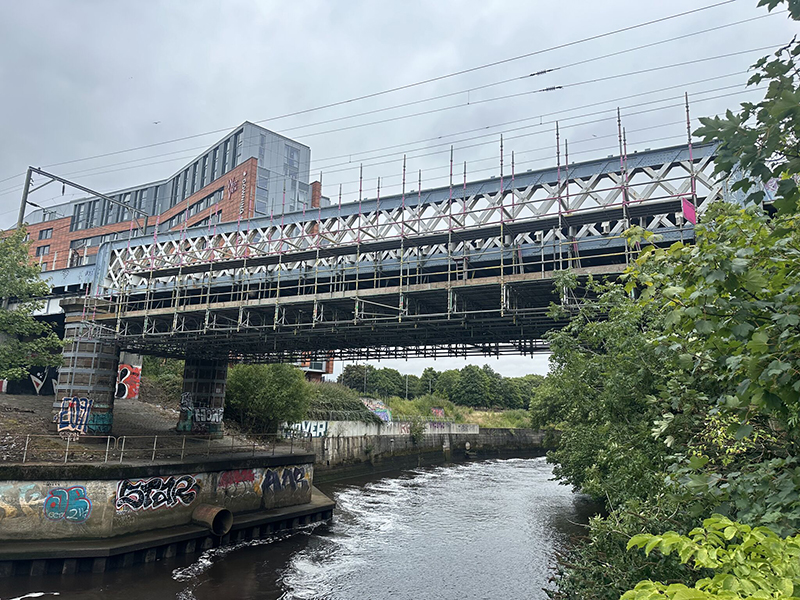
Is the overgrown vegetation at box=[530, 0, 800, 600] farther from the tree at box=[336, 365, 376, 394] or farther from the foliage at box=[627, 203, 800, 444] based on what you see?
the tree at box=[336, 365, 376, 394]

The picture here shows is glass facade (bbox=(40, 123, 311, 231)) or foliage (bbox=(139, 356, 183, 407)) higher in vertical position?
glass facade (bbox=(40, 123, 311, 231))

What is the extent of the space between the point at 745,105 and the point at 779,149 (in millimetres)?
488

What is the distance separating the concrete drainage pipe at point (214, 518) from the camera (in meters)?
21.2

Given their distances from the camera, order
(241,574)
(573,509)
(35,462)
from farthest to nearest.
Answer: (573,509) < (35,462) < (241,574)

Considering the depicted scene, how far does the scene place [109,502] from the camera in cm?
1884

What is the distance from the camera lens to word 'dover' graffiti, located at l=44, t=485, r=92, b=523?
1806cm

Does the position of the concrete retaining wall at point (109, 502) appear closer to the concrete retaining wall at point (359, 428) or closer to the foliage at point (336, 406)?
the concrete retaining wall at point (359, 428)

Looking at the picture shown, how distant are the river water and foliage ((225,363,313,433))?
9.93m

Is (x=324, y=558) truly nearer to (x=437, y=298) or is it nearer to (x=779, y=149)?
(x=437, y=298)

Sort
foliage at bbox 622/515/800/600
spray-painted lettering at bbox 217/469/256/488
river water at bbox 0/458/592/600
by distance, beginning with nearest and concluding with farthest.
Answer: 1. foliage at bbox 622/515/800/600
2. river water at bbox 0/458/592/600
3. spray-painted lettering at bbox 217/469/256/488

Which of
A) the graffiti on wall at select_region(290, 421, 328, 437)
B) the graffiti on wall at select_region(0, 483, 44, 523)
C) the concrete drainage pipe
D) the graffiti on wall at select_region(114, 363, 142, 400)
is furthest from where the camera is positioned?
the graffiti on wall at select_region(290, 421, 328, 437)

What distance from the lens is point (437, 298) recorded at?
80.4 ft

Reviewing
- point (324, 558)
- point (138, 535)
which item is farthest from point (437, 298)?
point (138, 535)

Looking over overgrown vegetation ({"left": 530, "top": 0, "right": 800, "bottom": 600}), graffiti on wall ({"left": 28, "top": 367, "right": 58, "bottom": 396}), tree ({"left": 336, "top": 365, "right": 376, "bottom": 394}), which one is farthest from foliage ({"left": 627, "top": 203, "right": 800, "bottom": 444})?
tree ({"left": 336, "top": 365, "right": 376, "bottom": 394})
